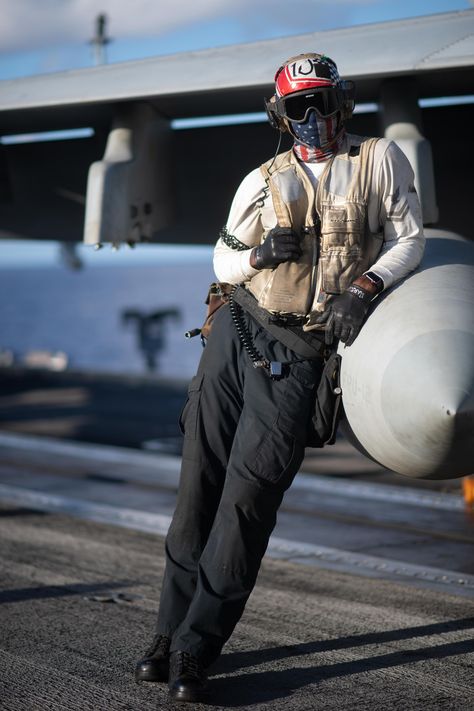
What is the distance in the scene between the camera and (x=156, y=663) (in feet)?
12.0

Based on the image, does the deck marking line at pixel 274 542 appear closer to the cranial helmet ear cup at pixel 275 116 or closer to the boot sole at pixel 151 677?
the boot sole at pixel 151 677

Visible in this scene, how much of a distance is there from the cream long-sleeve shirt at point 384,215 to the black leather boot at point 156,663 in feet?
4.96

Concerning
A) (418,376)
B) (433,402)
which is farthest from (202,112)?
(433,402)

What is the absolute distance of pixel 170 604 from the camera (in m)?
3.76

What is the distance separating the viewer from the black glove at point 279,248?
12.0 feet

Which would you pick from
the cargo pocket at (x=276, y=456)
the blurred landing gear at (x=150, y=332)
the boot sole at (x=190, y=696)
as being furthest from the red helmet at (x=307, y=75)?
the blurred landing gear at (x=150, y=332)

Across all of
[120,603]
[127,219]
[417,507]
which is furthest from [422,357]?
[417,507]

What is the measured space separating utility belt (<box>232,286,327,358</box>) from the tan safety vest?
3cm

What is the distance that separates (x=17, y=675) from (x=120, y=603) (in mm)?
1162

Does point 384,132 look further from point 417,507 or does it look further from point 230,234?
point 417,507

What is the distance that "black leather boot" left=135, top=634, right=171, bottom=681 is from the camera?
363cm

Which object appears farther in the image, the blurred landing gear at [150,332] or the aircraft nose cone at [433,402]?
the blurred landing gear at [150,332]

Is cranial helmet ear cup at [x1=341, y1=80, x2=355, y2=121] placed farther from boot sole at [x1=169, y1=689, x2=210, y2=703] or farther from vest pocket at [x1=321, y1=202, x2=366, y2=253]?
boot sole at [x1=169, y1=689, x2=210, y2=703]

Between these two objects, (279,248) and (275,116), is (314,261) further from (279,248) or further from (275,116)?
(275,116)
